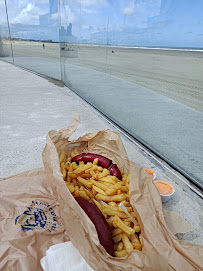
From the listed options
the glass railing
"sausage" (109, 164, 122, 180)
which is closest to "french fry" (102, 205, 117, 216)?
"sausage" (109, 164, 122, 180)

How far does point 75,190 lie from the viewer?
4.82 ft

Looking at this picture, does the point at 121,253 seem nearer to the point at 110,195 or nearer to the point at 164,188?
the point at 110,195

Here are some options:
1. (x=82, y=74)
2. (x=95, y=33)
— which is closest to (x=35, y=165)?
(x=95, y=33)

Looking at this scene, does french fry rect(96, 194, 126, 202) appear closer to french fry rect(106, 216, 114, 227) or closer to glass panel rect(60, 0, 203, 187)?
french fry rect(106, 216, 114, 227)

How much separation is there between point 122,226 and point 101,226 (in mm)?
118

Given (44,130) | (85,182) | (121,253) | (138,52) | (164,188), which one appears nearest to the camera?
(121,253)

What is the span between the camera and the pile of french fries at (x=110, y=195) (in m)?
1.19

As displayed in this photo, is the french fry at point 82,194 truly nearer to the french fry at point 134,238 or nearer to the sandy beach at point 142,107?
the french fry at point 134,238

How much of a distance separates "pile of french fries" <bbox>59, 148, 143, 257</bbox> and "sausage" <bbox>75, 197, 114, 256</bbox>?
0.05m

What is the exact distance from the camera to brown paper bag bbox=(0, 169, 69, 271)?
104 cm

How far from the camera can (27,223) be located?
4.02ft

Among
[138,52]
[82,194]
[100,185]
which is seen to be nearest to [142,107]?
[138,52]

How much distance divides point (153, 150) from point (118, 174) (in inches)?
46.7

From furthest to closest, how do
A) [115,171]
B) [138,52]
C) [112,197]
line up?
[138,52] < [115,171] < [112,197]
